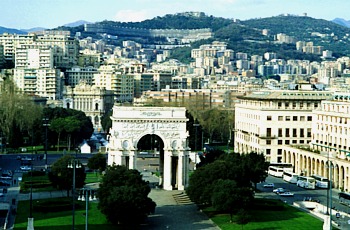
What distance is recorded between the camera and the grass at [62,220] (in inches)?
2126

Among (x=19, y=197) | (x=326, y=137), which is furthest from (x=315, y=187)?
(x=19, y=197)

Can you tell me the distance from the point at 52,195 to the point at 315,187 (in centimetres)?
2211

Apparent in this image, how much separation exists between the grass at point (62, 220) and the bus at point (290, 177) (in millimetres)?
23957

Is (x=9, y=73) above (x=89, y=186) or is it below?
above

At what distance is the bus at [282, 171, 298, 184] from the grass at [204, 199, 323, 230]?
60.8 ft

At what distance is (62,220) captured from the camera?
185 ft

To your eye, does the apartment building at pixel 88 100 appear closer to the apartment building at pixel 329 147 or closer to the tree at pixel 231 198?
the apartment building at pixel 329 147

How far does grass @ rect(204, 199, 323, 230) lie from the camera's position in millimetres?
54263

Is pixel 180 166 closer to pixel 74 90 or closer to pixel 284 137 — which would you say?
pixel 284 137

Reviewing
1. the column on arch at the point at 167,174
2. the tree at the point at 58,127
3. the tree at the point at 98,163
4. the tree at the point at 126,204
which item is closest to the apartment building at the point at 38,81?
the tree at the point at 58,127

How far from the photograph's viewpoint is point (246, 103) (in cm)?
10525

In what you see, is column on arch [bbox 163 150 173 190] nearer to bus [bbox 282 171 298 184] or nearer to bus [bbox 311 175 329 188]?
bus [bbox 311 175 329 188]

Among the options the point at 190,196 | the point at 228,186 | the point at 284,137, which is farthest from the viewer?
the point at 284,137

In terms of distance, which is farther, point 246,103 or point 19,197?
point 246,103
